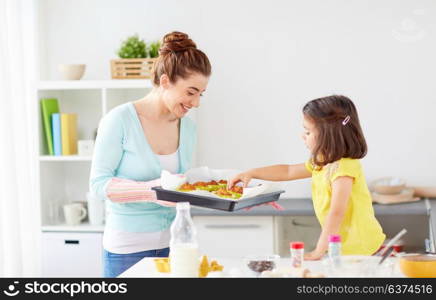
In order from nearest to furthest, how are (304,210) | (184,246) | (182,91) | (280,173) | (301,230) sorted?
1. (184,246)
2. (182,91)
3. (280,173)
4. (304,210)
5. (301,230)

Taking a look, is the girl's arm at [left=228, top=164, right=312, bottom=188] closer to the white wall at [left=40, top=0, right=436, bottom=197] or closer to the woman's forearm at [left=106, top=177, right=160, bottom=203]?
the woman's forearm at [left=106, top=177, right=160, bottom=203]

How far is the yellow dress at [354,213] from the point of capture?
2523 millimetres

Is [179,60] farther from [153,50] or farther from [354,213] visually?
[153,50]

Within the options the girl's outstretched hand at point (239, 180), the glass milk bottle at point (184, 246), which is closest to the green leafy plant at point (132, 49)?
the girl's outstretched hand at point (239, 180)

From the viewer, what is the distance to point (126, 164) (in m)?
2.69

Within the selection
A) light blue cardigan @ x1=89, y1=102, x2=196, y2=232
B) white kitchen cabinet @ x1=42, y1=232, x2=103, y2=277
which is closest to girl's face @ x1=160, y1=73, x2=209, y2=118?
light blue cardigan @ x1=89, y1=102, x2=196, y2=232

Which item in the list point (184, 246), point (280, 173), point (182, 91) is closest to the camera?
point (184, 246)

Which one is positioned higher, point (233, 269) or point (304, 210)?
point (233, 269)

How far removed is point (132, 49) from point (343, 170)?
1.98 metres

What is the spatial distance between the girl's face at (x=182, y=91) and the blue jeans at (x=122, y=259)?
20.4 inches

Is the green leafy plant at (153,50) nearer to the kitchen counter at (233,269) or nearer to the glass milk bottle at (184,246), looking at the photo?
the kitchen counter at (233,269)

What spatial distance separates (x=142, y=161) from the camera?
268 centimetres

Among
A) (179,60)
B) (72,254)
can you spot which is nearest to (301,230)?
A: (72,254)

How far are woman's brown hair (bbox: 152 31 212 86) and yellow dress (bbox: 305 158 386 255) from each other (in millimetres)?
587
